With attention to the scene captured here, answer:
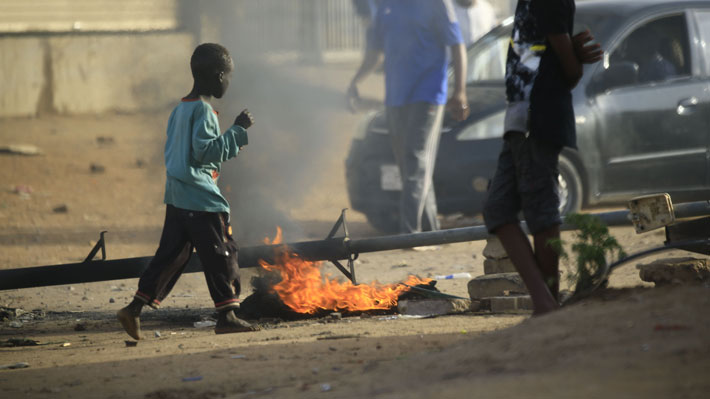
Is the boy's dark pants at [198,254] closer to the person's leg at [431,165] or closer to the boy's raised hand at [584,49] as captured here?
the boy's raised hand at [584,49]

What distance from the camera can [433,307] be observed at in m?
5.80

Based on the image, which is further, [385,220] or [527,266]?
[385,220]

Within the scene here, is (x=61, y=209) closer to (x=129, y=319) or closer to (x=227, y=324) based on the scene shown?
(x=129, y=319)

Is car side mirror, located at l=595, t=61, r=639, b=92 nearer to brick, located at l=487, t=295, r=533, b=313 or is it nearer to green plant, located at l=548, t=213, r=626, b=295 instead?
brick, located at l=487, t=295, r=533, b=313

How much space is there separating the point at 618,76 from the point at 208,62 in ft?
15.1

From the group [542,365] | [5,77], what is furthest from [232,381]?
[5,77]

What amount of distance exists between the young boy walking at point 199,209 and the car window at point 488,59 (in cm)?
482

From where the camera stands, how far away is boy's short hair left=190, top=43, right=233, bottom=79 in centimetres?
536

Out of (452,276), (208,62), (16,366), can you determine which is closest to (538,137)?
(208,62)

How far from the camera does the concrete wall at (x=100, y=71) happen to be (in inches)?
658

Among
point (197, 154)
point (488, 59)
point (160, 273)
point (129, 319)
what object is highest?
point (488, 59)

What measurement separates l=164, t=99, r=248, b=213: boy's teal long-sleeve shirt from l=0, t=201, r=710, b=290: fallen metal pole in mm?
717

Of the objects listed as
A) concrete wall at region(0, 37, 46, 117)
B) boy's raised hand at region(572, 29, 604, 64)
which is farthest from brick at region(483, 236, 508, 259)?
concrete wall at region(0, 37, 46, 117)

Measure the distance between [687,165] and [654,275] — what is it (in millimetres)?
3689
